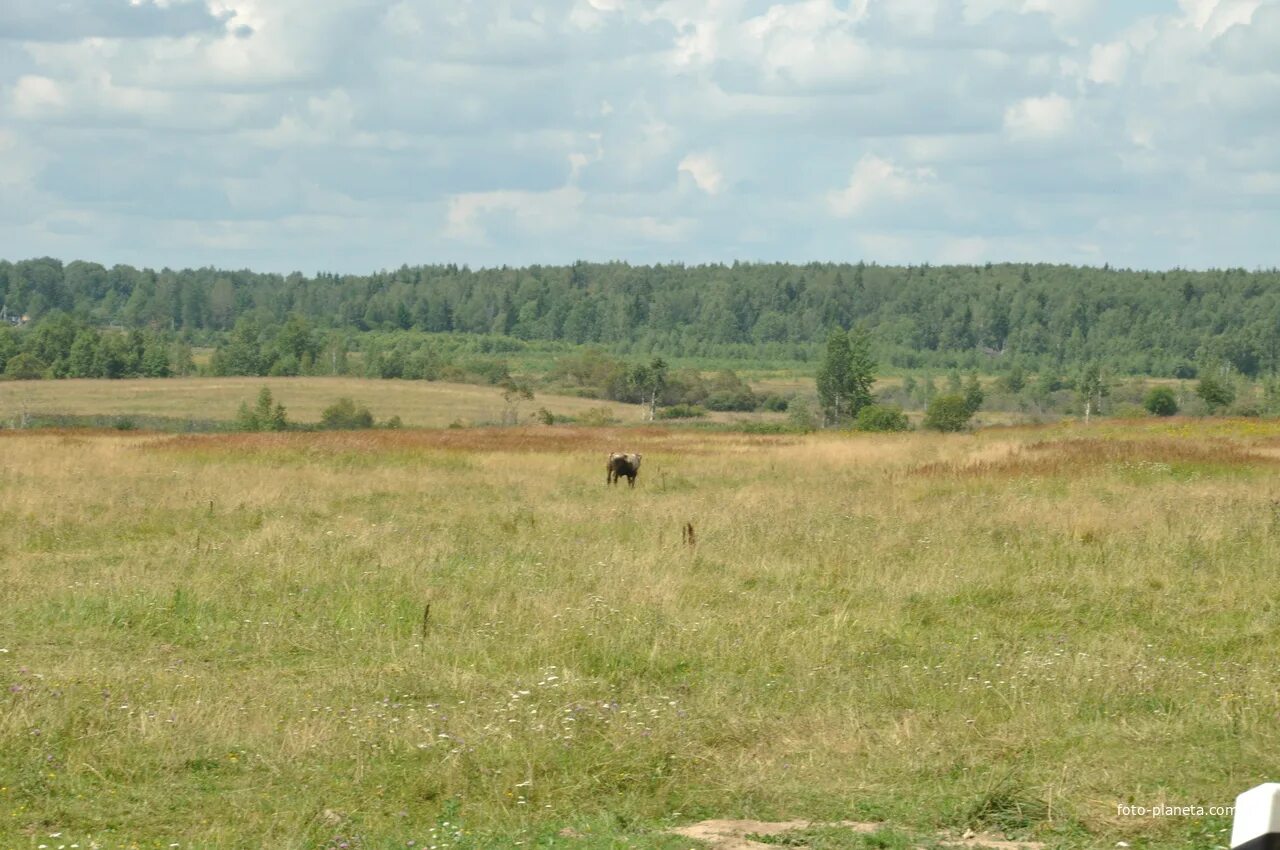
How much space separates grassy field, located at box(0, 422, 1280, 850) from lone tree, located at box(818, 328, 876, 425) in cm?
6513

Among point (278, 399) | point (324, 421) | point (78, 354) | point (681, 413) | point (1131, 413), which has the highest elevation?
point (78, 354)

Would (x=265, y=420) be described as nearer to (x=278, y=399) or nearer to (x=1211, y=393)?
(x=278, y=399)

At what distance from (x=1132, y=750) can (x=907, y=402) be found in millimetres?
124804

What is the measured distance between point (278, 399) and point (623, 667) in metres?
88.8

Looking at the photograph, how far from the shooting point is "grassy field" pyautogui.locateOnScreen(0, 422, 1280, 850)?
717 cm

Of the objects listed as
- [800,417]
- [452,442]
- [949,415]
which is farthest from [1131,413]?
[452,442]

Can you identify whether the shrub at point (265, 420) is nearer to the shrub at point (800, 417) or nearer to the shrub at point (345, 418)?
the shrub at point (345, 418)

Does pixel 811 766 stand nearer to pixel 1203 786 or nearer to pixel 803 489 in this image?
pixel 1203 786

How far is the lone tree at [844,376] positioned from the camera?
86188 millimetres

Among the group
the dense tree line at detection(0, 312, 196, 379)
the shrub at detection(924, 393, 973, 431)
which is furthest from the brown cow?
the dense tree line at detection(0, 312, 196, 379)

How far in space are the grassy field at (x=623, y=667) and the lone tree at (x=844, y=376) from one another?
65.1 m

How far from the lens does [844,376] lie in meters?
86.9

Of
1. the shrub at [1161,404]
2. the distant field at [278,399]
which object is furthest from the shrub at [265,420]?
the shrub at [1161,404]

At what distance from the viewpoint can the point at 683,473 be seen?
94.3 ft
